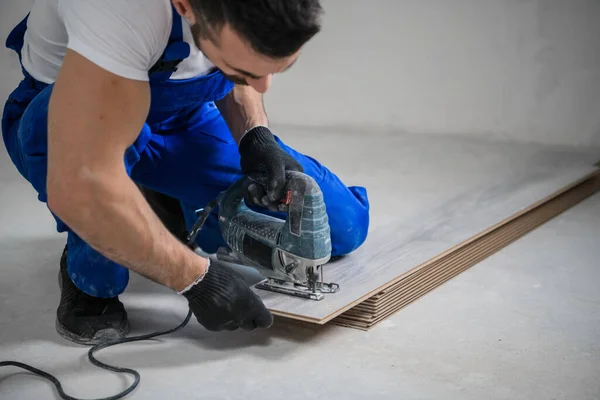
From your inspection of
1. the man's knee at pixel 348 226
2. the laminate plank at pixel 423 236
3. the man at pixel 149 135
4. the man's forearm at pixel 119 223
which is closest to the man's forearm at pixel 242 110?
the man at pixel 149 135

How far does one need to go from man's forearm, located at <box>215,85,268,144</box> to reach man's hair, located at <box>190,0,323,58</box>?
85 cm

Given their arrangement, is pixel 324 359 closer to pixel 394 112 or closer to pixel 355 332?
pixel 355 332

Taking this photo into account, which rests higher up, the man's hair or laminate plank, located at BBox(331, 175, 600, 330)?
the man's hair

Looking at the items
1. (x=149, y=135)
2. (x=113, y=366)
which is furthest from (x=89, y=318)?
(x=149, y=135)

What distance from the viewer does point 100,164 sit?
182cm

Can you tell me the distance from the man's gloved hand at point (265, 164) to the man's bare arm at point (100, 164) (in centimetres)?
53

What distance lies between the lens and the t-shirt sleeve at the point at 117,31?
1783mm

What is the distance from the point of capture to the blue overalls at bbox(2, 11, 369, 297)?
2.34 meters

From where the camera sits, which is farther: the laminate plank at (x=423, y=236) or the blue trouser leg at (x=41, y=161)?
the laminate plank at (x=423, y=236)

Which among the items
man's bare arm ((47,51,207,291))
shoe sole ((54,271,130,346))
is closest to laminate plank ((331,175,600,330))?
shoe sole ((54,271,130,346))

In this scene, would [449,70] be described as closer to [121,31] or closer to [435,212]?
[435,212]

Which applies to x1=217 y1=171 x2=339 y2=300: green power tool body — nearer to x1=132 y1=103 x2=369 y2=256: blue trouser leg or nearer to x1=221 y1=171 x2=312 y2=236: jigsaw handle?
x1=221 y1=171 x2=312 y2=236: jigsaw handle

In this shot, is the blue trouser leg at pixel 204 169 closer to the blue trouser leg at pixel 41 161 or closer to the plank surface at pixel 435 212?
the plank surface at pixel 435 212

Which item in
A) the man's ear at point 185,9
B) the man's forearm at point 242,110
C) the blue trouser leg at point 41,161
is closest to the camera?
the man's ear at point 185,9
